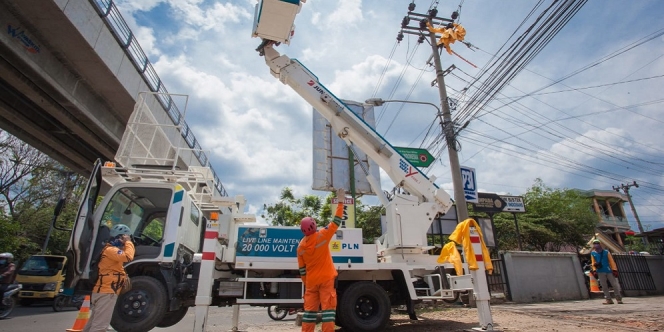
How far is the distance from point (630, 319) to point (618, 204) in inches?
1841

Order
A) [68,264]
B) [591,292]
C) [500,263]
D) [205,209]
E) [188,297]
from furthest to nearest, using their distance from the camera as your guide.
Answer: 1. [591,292]
2. [500,263]
3. [205,209]
4. [188,297]
5. [68,264]

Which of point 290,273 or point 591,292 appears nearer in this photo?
point 290,273

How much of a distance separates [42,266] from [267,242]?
1228cm

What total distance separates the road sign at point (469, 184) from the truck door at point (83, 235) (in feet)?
31.7

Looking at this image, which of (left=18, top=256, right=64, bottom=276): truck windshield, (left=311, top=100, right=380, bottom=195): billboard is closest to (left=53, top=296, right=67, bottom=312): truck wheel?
(left=18, top=256, right=64, bottom=276): truck windshield

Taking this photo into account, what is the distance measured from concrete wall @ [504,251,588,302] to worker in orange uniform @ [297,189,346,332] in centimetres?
920

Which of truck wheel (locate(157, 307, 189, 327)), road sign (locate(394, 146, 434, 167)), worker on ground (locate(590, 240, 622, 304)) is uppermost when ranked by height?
road sign (locate(394, 146, 434, 167))

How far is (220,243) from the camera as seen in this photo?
19.4 ft

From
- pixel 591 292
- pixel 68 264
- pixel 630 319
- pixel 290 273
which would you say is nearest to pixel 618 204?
pixel 591 292

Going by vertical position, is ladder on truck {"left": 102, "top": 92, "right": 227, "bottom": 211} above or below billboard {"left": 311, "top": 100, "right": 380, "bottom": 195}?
below

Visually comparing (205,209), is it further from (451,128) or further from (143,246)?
(451,128)

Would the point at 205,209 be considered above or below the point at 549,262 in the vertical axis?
above

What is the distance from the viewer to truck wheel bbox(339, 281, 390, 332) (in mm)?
5617

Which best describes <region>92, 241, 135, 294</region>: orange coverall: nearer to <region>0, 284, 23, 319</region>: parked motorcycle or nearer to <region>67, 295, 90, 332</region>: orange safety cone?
<region>67, 295, 90, 332</region>: orange safety cone
